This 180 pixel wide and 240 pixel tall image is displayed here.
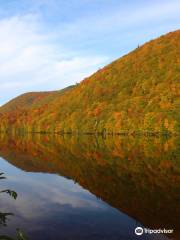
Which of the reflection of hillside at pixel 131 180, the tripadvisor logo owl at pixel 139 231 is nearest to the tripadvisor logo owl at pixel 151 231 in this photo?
the tripadvisor logo owl at pixel 139 231

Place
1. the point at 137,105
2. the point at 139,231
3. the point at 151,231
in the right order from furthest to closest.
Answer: the point at 137,105 < the point at 139,231 < the point at 151,231

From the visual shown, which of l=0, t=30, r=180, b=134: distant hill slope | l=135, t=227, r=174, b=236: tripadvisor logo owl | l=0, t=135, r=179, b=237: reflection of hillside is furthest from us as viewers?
l=0, t=30, r=180, b=134: distant hill slope

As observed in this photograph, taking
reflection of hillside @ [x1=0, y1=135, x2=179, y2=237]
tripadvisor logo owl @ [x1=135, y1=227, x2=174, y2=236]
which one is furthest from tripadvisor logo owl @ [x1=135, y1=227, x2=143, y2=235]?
reflection of hillside @ [x1=0, y1=135, x2=179, y2=237]

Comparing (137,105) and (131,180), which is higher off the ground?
(137,105)

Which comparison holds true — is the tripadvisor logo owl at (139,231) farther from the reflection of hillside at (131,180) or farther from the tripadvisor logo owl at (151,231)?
the reflection of hillside at (131,180)

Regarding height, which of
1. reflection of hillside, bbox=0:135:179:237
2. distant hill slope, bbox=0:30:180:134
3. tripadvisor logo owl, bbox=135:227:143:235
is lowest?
reflection of hillside, bbox=0:135:179:237

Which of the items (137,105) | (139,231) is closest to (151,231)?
(139,231)

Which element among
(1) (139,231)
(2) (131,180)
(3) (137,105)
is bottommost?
(2) (131,180)

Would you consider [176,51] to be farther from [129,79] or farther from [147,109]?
[147,109]

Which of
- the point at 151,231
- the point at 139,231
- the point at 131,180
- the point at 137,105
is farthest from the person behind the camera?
the point at 137,105

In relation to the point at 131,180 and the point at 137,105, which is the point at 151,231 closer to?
the point at 131,180

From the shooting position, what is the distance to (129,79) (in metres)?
194

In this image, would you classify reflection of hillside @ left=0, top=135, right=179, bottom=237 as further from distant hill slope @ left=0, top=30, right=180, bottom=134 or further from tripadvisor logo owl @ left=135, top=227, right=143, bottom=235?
distant hill slope @ left=0, top=30, right=180, bottom=134

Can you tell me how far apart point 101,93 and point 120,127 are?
5037 centimetres
